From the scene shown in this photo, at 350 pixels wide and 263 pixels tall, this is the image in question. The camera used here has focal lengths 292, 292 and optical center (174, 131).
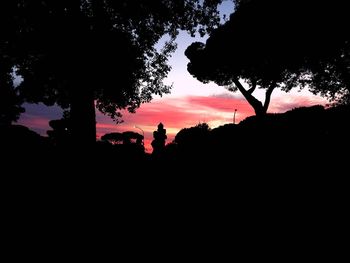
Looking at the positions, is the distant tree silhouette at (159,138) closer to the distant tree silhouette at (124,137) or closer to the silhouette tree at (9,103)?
the distant tree silhouette at (124,137)

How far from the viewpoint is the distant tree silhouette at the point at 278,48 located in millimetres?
24703

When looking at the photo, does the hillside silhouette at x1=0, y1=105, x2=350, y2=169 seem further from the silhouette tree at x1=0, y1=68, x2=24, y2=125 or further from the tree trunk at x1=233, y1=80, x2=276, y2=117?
the silhouette tree at x1=0, y1=68, x2=24, y2=125

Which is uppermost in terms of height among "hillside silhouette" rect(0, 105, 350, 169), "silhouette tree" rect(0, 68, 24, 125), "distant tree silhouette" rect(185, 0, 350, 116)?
"distant tree silhouette" rect(185, 0, 350, 116)

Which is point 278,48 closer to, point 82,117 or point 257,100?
point 257,100

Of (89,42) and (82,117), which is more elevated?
(89,42)

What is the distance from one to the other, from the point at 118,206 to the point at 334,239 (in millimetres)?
4664

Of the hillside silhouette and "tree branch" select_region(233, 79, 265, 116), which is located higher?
"tree branch" select_region(233, 79, 265, 116)

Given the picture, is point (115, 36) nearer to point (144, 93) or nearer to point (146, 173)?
point (144, 93)

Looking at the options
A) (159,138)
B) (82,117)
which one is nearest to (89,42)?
(82,117)

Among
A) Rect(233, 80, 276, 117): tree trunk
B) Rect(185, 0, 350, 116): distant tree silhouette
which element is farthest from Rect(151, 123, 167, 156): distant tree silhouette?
Rect(233, 80, 276, 117): tree trunk

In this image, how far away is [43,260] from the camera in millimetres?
4535

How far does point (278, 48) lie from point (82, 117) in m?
20.5

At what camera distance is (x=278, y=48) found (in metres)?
27.7

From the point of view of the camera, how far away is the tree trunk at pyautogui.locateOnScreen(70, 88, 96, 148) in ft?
49.7
